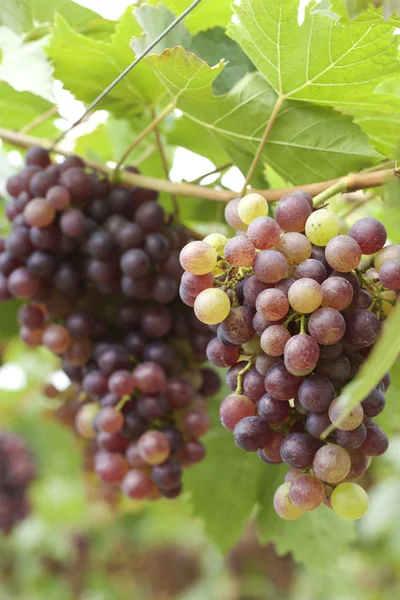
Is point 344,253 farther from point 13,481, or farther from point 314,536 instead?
point 13,481

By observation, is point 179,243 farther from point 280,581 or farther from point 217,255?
point 280,581

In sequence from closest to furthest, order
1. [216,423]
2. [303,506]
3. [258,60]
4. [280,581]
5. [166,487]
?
[303,506]
[258,60]
[166,487]
[216,423]
[280,581]

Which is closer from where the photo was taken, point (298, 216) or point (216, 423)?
point (298, 216)

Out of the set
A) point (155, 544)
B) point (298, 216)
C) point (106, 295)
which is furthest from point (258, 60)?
point (155, 544)

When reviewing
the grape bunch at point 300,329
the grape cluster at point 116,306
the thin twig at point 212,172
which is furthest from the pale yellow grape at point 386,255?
the thin twig at point 212,172

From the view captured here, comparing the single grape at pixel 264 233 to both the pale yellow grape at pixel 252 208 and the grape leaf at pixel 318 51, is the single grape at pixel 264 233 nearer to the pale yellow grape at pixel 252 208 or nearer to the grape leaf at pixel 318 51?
the pale yellow grape at pixel 252 208

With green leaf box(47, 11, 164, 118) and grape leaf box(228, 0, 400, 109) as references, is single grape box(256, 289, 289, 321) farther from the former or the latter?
green leaf box(47, 11, 164, 118)

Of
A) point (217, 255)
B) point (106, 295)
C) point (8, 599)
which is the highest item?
point (217, 255)
